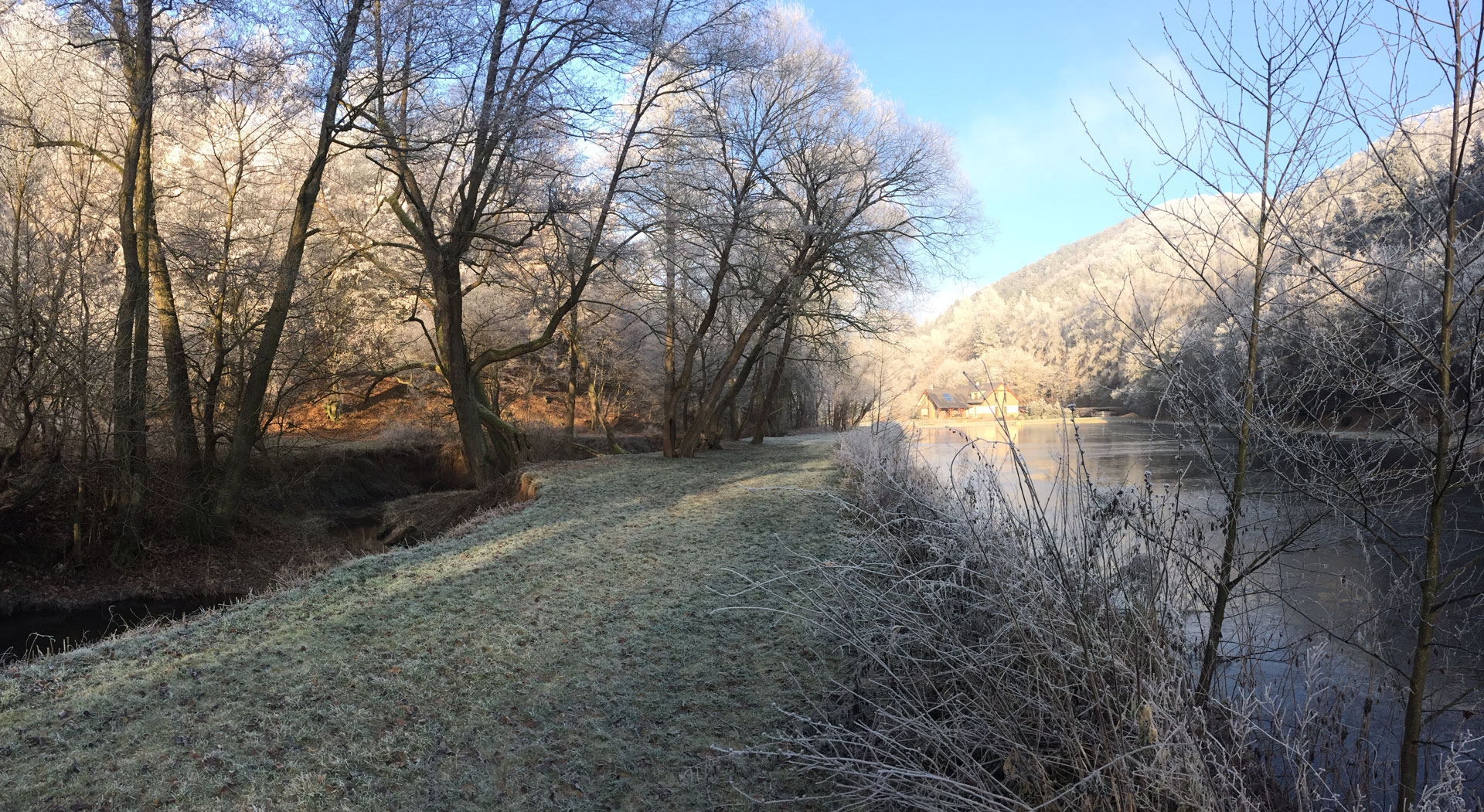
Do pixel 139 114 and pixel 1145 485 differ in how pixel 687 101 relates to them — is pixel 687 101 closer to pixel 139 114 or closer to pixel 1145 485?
pixel 139 114

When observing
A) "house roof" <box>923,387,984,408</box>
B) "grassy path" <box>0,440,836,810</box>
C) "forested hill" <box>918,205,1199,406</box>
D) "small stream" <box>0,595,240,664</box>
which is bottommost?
"small stream" <box>0,595,240,664</box>

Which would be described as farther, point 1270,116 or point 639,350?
point 639,350

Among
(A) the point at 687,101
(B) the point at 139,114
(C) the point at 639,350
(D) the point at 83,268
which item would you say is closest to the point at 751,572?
(D) the point at 83,268

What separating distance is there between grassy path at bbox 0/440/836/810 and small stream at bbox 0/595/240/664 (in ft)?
10.00

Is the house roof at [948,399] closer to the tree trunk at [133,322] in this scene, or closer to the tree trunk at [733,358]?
the tree trunk at [733,358]

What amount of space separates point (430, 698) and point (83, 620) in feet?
20.5

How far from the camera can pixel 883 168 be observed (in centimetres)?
1212

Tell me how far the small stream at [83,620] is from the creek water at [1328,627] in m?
7.15

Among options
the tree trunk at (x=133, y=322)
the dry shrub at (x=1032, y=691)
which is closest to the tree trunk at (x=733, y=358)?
the tree trunk at (x=133, y=322)

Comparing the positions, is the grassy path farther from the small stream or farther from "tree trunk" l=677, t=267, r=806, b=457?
"tree trunk" l=677, t=267, r=806, b=457

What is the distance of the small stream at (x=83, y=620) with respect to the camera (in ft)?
21.2

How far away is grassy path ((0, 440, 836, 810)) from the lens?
2703 mm

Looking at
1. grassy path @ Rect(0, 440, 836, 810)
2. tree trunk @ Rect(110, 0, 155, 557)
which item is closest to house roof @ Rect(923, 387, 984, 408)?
grassy path @ Rect(0, 440, 836, 810)

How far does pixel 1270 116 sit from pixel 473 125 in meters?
8.73
